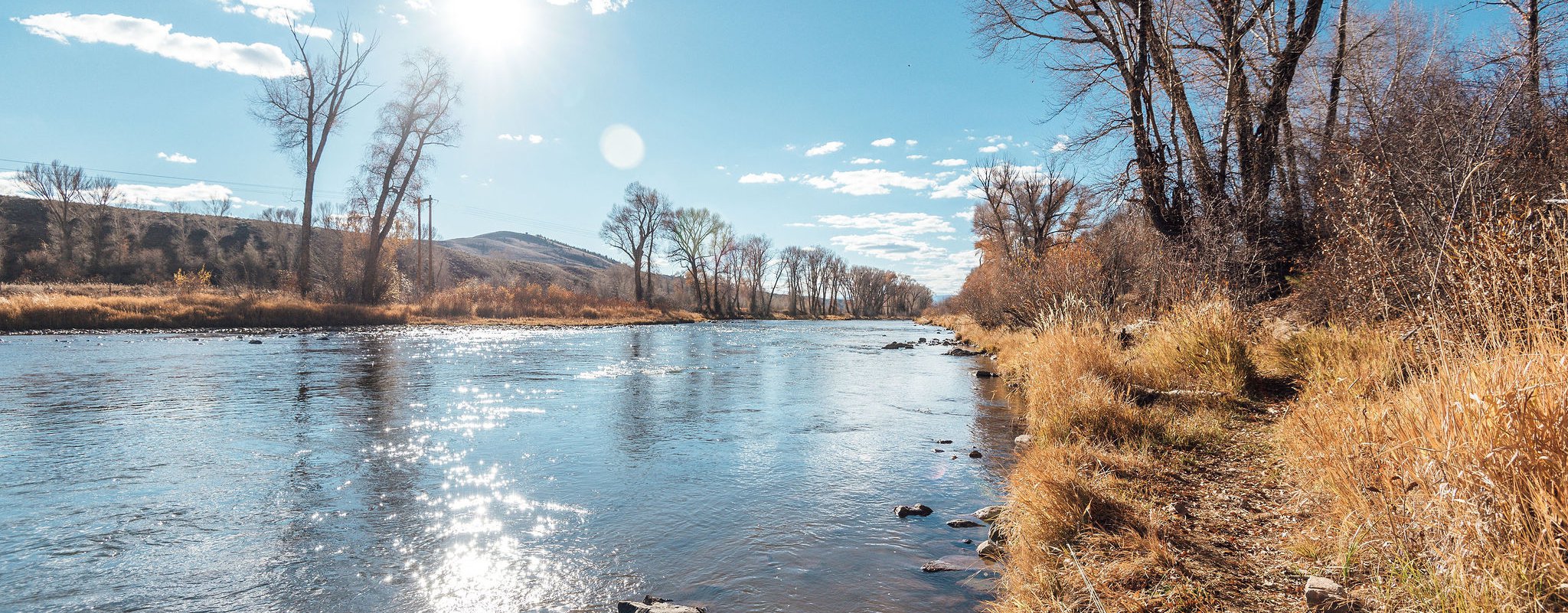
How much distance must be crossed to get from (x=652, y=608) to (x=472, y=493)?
2.88 metres

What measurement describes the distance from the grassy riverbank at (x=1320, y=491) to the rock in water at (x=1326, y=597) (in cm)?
8

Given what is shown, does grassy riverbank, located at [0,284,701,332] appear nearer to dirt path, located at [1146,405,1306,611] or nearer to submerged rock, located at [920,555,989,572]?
submerged rock, located at [920,555,989,572]

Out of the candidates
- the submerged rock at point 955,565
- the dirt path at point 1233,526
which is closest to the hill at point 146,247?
the submerged rock at point 955,565

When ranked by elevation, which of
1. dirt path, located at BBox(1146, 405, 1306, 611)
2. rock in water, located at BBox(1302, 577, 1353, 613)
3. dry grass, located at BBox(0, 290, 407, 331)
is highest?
dry grass, located at BBox(0, 290, 407, 331)

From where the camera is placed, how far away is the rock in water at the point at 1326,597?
2.65 m

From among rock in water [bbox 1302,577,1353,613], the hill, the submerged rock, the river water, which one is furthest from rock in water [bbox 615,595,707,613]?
the hill

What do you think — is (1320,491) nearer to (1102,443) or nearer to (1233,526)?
(1233,526)

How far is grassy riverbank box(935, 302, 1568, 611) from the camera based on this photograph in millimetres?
2320

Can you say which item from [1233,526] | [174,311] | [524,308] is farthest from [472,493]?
[524,308]

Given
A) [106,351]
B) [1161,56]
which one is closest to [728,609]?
[1161,56]

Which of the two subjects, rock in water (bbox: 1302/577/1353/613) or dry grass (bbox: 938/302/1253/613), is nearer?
rock in water (bbox: 1302/577/1353/613)

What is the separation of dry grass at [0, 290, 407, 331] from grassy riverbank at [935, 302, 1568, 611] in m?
29.0

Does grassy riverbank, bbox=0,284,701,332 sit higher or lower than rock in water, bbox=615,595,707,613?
higher

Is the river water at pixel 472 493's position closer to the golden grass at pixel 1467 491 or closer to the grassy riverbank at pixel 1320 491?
the grassy riverbank at pixel 1320 491
